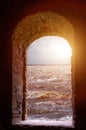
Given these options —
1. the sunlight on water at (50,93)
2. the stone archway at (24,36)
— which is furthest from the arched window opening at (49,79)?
the stone archway at (24,36)

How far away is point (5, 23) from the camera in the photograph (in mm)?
5648

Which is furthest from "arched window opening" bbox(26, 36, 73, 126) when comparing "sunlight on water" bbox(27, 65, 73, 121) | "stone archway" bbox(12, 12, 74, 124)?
"stone archway" bbox(12, 12, 74, 124)

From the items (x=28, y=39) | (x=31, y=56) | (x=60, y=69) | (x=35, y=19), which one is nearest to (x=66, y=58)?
(x=60, y=69)

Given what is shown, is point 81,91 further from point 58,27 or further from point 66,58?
point 66,58

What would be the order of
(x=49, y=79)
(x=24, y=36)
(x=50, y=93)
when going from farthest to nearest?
1. (x=49, y=79)
2. (x=50, y=93)
3. (x=24, y=36)

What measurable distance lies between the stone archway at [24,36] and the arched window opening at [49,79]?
2314 millimetres

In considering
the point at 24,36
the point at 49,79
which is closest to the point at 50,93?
the point at 49,79

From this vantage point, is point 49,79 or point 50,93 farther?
point 49,79

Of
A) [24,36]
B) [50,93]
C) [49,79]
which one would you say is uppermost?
[24,36]

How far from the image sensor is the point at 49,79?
12.5m

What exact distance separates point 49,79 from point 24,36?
6.33 meters

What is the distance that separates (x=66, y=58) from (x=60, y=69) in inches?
20.8

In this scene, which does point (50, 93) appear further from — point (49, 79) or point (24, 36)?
point (24, 36)

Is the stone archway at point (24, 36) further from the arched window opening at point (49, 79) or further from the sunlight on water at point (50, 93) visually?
the arched window opening at point (49, 79)
